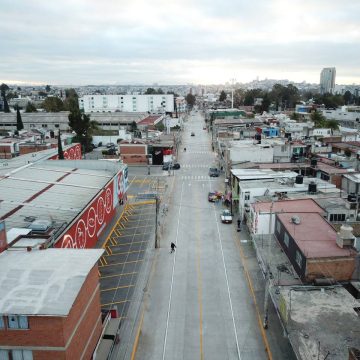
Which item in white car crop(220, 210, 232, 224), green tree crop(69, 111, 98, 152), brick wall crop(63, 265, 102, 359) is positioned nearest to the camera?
brick wall crop(63, 265, 102, 359)

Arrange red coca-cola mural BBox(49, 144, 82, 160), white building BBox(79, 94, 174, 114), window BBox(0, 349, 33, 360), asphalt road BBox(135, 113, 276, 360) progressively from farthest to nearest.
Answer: white building BBox(79, 94, 174, 114) < red coca-cola mural BBox(49, 144, 82, 160) < asphalt road BBox(135, 113, 276, 360) < window BBox(0, 349, 33, 360)

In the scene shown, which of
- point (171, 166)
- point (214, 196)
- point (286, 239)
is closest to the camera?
point (286, 239)

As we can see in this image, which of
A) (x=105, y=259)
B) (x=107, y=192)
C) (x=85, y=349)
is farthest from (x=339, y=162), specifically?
(x=85, y=349)

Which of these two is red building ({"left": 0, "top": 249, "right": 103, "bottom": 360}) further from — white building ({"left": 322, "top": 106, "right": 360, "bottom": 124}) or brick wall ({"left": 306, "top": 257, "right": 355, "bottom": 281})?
white building ({"left": 322, "top": 106, "right": 360, "bottom": 124})

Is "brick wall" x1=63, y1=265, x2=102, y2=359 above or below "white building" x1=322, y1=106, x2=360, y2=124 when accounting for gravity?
below

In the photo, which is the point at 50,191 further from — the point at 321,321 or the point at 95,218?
the point at 321,321

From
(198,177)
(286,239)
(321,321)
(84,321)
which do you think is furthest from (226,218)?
(84,321)

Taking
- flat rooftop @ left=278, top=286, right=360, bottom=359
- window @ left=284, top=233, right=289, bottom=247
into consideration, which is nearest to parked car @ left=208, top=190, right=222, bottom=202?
window @ left=284, top=233, right=289, bottom=247
